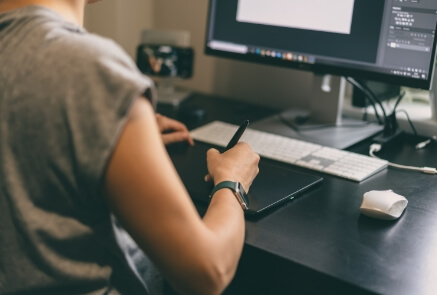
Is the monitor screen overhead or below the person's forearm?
overhead

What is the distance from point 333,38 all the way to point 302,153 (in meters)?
0.30

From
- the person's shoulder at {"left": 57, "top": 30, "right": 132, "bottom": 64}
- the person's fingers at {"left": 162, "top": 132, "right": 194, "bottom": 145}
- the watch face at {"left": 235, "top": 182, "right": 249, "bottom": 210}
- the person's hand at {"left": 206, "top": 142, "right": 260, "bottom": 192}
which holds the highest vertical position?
the person's shoulder at {"left": 57, "top": 30, "right": 132, "bottom": 64}

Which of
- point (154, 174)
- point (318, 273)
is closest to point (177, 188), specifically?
point (154, 174)

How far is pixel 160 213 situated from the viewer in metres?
0.72

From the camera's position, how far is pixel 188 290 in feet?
2.55

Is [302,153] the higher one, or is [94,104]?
[94,104]

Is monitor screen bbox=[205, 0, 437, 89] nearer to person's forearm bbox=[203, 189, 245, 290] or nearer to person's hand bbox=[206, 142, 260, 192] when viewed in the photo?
person's hand bbox=[206, 142, 260, 192]

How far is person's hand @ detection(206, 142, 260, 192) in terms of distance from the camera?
39.0 inches

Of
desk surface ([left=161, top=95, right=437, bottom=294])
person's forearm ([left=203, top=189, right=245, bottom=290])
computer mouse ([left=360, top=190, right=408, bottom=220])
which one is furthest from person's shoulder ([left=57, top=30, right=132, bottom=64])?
computer mouse ([left=360, top=190, right=408, bottom=220])

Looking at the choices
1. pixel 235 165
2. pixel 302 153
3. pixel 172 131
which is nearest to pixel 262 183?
pixel 235 165

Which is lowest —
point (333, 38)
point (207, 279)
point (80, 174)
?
point (207, 279)

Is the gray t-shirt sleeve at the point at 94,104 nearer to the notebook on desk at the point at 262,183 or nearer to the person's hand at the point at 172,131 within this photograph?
the notebook on desk at the point at 262,183

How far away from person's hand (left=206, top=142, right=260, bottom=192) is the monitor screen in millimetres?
435

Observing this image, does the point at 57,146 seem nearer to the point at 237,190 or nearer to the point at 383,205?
the point at 237,190
